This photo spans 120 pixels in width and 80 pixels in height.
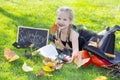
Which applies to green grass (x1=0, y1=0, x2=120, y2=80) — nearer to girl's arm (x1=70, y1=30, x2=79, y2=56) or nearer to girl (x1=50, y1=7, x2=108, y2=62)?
girl's arm (x1=70, y1=30, x2=79, y2=56)

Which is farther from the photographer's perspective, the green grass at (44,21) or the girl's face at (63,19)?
the girl's face at (63,19)

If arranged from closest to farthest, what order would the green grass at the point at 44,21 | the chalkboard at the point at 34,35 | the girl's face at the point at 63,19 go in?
the green grass at the point at 44,21 < the girl's face at the point at 63,19 < the chalkboard at the point at 34,35

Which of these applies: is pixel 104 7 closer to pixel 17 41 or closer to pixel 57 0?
pixel 57 0

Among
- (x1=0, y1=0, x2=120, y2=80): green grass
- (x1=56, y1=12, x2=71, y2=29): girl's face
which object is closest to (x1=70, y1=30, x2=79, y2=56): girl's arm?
(x1=56, y1=12, x2=71, y2=29): girl's face

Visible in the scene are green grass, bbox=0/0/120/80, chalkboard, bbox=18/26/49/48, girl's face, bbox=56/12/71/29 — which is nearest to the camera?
green grass, bbox=0/0/120/80

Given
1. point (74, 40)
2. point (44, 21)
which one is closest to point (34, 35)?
point (74, 40)

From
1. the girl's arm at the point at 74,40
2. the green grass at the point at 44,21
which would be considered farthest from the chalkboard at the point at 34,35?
the girl's arm at the point at 74,40

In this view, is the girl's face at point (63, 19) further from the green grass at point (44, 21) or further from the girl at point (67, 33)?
the green grass at point (44, 21)

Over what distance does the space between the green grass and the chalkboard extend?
0.22 metres

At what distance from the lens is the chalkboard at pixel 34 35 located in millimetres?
5625

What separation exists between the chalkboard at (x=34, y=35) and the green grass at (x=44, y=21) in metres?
0.22

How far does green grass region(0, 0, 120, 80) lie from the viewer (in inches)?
194

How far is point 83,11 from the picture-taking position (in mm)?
8609

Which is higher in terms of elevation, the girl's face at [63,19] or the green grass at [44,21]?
the girl's face at [63,19]
